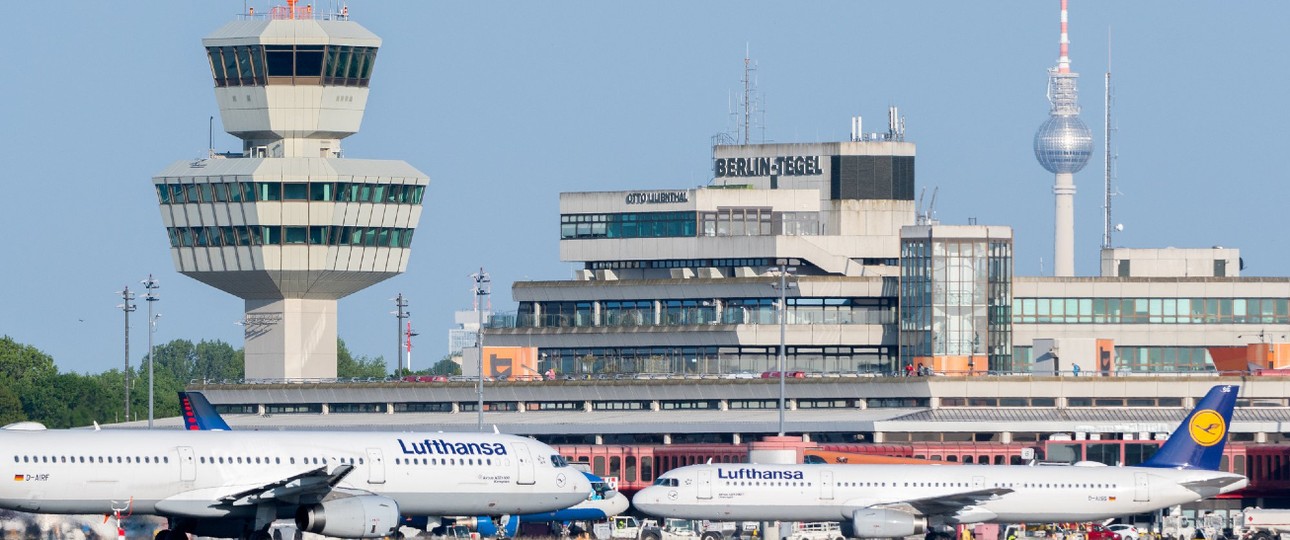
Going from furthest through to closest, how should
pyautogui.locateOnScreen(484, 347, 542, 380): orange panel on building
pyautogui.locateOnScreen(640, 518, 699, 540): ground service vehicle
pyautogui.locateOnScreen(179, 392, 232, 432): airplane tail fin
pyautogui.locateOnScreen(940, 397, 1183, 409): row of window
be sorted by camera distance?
pyautogui.locateOnScreen(484, 347, 542, 380): orange panel on building, pyautogui.locateOnScreen(940, 397, 1183, 409): row of window, pyautogui.locateOnScreen(179, 392, 232, 432): airplane tail fin, pyautogui.locateOnScreen(640, 518, 699, 540): ground service vehicle

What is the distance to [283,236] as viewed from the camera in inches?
6614

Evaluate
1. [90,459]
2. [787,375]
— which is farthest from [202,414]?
[787,375]

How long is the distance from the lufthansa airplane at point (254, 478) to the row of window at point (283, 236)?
302 ft

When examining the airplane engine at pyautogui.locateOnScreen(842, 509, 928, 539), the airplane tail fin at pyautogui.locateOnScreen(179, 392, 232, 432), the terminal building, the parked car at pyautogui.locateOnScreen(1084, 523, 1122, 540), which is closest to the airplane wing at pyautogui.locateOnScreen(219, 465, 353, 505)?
the airplane engine at pyautogui.locateOnScreen(842, 509, 928, 539)

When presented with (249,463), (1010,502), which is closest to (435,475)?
(249,463)

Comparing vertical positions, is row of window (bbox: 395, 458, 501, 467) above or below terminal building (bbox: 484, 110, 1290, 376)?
below

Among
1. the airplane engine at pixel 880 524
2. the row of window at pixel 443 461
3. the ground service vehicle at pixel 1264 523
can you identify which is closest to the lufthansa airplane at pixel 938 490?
the airplane engine at pixel 880 524

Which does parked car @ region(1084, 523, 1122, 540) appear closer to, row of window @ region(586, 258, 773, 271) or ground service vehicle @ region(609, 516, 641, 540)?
ground service vehicle @ region(609, 516, 641, 540)

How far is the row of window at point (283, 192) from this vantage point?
16812cm

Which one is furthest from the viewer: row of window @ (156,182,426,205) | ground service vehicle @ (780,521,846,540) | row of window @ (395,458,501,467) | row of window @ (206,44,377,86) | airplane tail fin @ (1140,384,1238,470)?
row of window @ (156,182,426,205)

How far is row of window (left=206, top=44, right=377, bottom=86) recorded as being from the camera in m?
168

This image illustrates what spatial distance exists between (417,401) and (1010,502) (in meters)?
79.7

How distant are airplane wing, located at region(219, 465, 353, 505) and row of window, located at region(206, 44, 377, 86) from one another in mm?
97808

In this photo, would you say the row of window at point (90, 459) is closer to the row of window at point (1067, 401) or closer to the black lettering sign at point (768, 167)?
the row of window at point (1067, 401)
